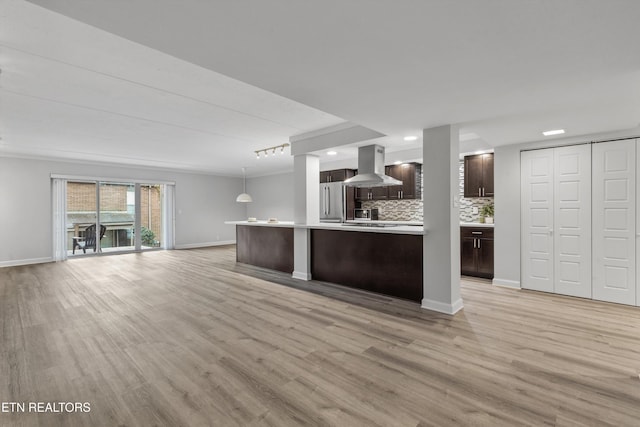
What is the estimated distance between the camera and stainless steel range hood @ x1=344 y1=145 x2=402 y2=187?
486 centimetres

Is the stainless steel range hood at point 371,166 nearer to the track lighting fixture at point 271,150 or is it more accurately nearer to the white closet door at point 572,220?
the track lighting fixture at point 271,150

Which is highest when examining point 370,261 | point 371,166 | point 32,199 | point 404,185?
point 371,166

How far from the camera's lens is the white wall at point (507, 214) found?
4.73 metres

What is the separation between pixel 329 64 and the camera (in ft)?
7.13

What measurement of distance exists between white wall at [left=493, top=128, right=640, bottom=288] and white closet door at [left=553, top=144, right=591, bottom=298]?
18.5 inches

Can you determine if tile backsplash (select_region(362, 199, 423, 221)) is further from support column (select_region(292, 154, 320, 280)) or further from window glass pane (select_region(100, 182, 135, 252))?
window glass pane (select_region(100, 182, 135, 252))

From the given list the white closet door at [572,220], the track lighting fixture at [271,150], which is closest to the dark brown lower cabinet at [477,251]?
the white closet door at [572,220]

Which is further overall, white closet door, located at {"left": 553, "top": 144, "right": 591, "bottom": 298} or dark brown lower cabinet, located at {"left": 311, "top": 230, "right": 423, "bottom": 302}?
white closet door, located at {"left": 553, "top": 144, "right": 591, "bottom": 298}

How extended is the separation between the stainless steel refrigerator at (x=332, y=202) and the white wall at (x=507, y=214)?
3.53 metres

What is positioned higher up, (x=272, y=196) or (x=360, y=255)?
(x=272, y=196)

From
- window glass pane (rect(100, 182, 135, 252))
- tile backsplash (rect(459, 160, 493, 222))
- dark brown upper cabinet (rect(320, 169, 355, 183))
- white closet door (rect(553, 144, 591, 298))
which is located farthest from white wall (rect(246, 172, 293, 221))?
white closet door (rect(553, 144, 591, 298))

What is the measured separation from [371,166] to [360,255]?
57.4 inches

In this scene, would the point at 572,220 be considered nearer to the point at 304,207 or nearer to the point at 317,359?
the point at 304,207

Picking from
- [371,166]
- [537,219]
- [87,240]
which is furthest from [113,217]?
[537,219]
